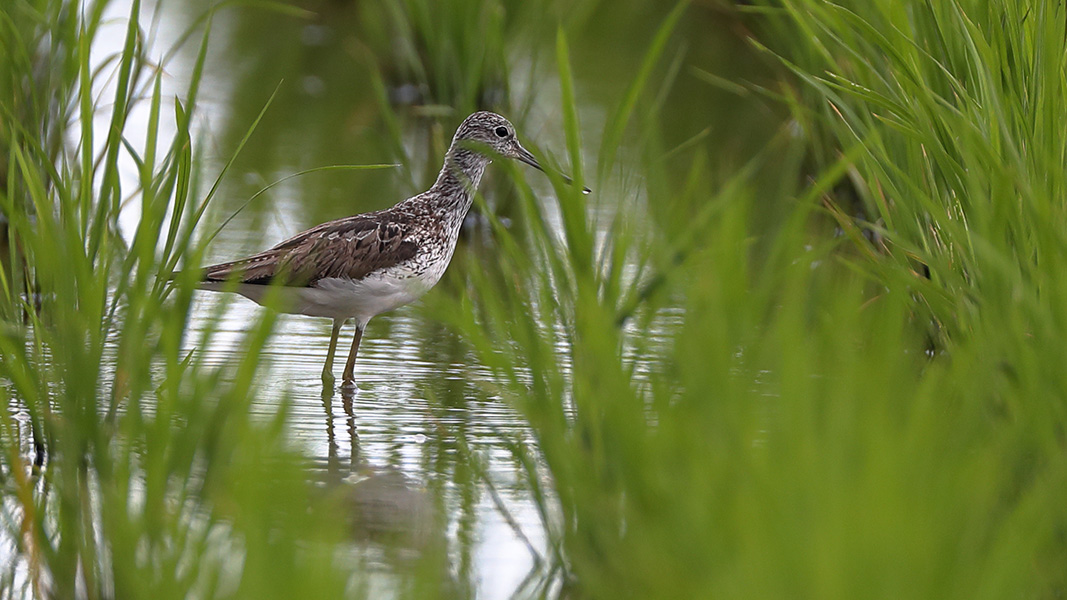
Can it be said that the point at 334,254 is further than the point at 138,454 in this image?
Yes

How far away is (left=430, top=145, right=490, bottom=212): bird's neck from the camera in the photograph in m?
6.49

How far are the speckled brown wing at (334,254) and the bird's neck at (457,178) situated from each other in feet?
1.13

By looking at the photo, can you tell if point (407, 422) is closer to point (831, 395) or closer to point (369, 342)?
point (369, 342)

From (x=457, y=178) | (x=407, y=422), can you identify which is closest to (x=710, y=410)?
(x=407, y=422)

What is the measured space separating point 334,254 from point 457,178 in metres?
0.77

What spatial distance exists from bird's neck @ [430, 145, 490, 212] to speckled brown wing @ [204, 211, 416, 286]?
0.34 meters

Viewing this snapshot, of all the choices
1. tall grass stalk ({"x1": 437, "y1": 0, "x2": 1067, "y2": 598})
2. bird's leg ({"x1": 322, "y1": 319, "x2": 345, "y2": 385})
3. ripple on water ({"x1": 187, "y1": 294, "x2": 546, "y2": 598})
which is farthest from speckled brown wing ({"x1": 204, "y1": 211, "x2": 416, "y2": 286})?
tall grass stalk ({"x1": 437, "y1": 0, "x2": 1067, "y2": 598})

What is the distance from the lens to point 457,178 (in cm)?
652

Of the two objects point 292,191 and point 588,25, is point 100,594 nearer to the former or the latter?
point 292,191

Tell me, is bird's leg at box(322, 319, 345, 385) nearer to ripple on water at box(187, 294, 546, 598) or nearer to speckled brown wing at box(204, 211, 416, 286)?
ripple on water at box(187, 294, 546, 598)

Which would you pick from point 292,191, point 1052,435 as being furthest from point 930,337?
point 292,191

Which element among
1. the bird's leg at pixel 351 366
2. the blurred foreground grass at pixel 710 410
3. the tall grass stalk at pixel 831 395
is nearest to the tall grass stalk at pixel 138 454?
the blurred foreground grass at pixel 710 410

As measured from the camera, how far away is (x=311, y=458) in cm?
489

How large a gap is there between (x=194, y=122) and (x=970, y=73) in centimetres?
705
